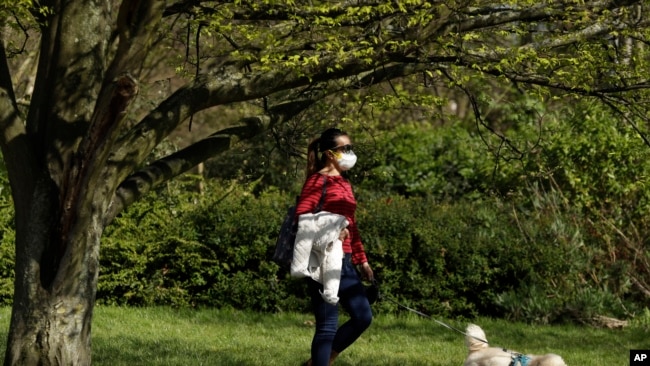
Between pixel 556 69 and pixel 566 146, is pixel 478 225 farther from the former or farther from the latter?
pixel 556 69

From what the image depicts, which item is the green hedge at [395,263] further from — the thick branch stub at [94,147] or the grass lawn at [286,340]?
the thick branch stub at [94,147]

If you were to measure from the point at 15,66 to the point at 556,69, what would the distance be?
12.3m

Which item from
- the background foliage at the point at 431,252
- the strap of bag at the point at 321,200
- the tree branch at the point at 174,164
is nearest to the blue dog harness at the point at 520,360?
the strap of bag at the point at 321,200

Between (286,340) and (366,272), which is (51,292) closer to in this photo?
(366,272)

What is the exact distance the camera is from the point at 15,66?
17297mm

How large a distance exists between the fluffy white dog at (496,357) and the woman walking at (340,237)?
0.68 metres

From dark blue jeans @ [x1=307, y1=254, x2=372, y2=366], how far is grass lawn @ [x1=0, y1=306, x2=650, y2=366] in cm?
180

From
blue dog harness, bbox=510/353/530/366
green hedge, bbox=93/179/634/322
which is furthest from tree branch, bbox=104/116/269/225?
green hedge, bbox=93/179/634/322

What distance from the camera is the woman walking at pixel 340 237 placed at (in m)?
6.32

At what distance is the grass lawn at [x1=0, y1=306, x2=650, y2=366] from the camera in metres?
8.45

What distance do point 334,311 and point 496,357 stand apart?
1.05 metres

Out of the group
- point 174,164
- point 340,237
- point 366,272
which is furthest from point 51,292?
point 366,272

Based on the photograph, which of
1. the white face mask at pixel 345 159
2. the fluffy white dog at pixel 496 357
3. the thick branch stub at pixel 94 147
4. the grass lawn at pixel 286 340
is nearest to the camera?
the thick branch stub at pixel 94 147

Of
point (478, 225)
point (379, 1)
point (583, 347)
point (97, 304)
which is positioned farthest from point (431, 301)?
point (379, 1)
